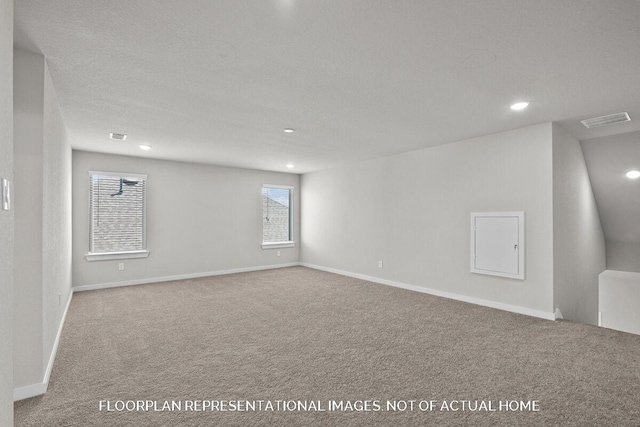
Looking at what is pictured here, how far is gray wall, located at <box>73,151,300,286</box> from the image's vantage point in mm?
5324

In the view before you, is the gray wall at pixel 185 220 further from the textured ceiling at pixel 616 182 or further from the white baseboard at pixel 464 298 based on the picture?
the textured ceiling at pixel 616 182

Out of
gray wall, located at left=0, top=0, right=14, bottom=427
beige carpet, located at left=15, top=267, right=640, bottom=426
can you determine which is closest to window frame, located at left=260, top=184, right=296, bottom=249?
beige carpet, located at left=15, top=267, right=640, bottom=426

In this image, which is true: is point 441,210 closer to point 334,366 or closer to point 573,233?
point 573,233

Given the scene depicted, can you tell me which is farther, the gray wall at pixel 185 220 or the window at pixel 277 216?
the window at pixel 277 216

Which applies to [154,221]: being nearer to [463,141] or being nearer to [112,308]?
[112,308]

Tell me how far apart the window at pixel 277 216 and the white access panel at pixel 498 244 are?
4516 millimetres

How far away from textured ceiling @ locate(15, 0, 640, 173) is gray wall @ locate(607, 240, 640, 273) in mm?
3274

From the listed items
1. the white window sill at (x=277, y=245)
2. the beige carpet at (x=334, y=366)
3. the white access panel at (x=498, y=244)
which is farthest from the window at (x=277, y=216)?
the white access panel at (x=498, y=244)

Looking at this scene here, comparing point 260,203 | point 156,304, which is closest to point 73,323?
point 156,304

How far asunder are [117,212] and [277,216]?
331 cm

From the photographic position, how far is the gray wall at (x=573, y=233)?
3857 millimetres

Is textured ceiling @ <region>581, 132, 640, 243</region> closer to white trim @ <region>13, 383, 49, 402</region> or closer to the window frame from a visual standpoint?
the window frame

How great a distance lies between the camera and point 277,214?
7.73 meters

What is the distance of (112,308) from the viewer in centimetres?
425
